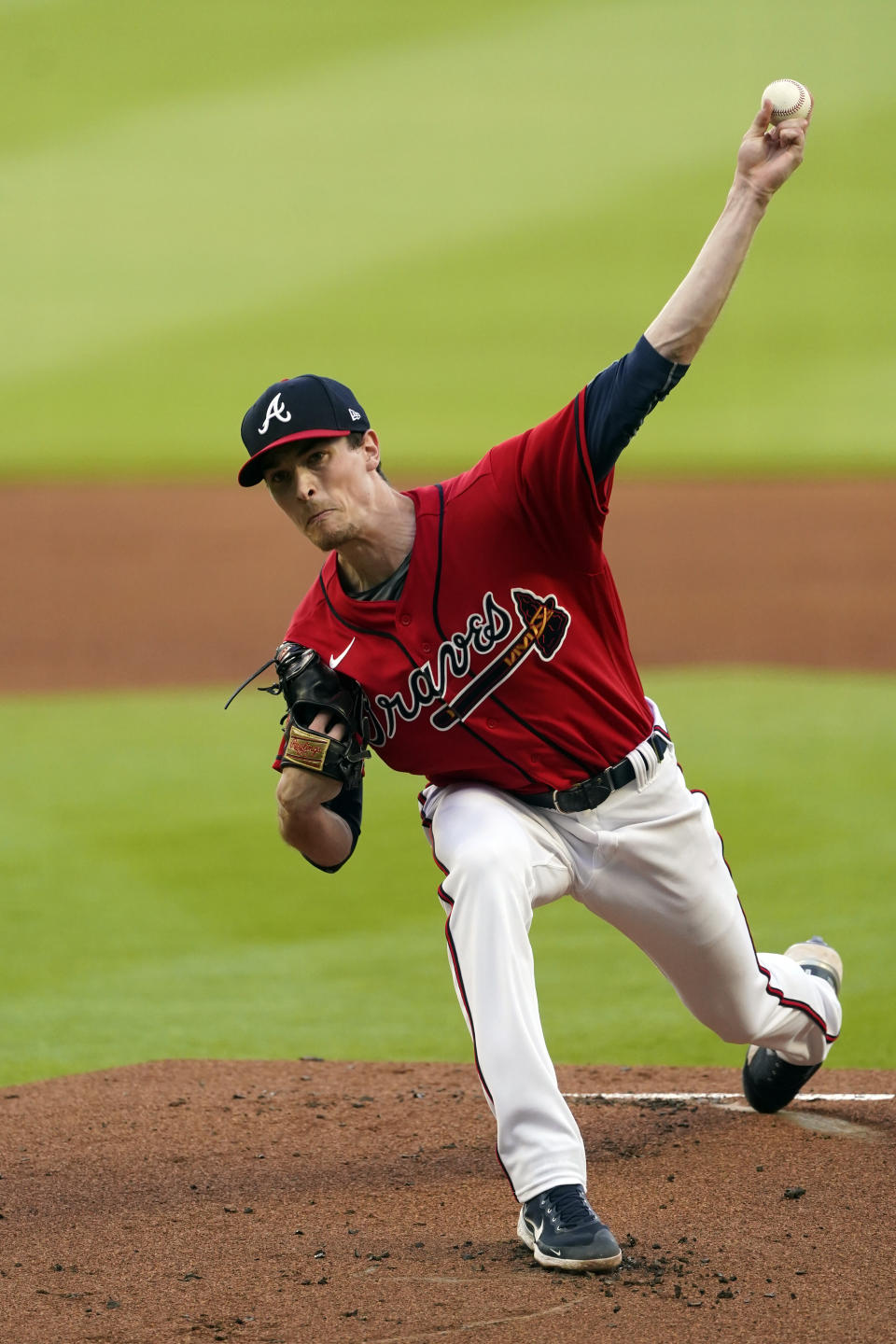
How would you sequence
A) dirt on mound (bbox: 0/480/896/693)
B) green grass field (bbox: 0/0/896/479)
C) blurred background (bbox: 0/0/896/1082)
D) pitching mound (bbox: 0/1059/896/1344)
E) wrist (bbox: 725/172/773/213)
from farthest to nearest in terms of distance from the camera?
green grass field (bbox: 0/0/896/479) < dirt on mound (bbox: 0/480/896/693) < blurred background (bbox: 0/0/896/1082) < wrist (bbox: 725/172/773/213) < pitching mound (bbox: 0/1059/896/1344)

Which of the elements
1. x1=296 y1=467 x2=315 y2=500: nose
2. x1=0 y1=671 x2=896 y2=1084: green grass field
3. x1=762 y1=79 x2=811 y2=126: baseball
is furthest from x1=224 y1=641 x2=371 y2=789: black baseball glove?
x1=0 y1=671 x2=896 y2=1084: green grass field

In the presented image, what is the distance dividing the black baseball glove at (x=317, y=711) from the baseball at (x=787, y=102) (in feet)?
4.60

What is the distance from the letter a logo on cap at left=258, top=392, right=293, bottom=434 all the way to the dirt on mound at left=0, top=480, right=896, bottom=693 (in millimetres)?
6420

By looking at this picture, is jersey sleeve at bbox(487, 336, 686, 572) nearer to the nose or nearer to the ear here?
the ear

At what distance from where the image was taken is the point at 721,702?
28.8 ft

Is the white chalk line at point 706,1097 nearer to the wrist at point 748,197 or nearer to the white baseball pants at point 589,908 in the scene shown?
the white baseball pants at point 589,908

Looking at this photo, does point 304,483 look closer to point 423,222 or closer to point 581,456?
point 581,456

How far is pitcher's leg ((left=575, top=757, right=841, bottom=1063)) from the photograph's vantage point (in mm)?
3363

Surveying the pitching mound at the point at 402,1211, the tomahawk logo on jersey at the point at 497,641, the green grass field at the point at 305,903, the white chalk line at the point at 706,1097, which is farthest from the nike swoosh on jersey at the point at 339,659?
the green grass field at the point at 305,903

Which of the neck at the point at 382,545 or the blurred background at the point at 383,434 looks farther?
the blurred background at the point at 383,434

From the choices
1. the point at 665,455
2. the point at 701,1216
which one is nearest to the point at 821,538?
the point at 665,455

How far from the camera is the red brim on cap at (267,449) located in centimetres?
322

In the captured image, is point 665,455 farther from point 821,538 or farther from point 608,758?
point 608,758

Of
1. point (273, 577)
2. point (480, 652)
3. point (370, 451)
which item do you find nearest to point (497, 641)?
point (480, 652)
